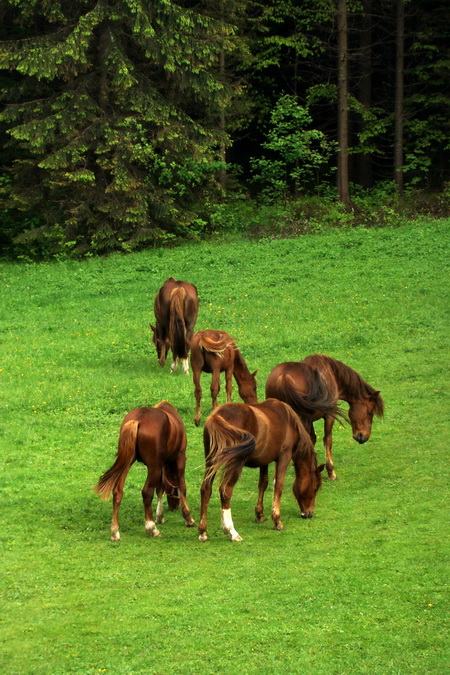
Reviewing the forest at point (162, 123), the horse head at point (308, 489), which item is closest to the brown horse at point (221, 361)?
the horse head at point (308, 489)

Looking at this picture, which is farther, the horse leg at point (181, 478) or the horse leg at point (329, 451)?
the horse leg at point (329, 451)

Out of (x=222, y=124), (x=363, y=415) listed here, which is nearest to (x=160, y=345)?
(x=363, y=415)

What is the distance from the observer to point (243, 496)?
11.3 m

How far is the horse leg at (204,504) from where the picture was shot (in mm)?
9219

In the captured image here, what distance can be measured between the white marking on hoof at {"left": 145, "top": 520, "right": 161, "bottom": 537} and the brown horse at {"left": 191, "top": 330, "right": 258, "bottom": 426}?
3.68 m

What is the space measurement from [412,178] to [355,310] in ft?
54.8

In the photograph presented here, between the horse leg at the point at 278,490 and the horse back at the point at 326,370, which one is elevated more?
the horse back at the point at 326,370

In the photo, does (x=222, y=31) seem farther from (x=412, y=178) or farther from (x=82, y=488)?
(x=82, y=488)

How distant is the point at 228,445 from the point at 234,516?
156cm

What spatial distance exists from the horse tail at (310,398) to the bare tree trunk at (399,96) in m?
24.8

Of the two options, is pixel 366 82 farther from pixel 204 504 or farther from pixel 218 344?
pixel 204 504

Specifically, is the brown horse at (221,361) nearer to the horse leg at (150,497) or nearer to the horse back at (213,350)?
the horse back at (213,350)

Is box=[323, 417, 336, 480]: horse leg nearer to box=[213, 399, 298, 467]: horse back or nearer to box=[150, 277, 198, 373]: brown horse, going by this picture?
box=[213, 399, 298, 467]: horse back

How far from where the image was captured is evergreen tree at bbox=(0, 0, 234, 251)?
27.7 m
